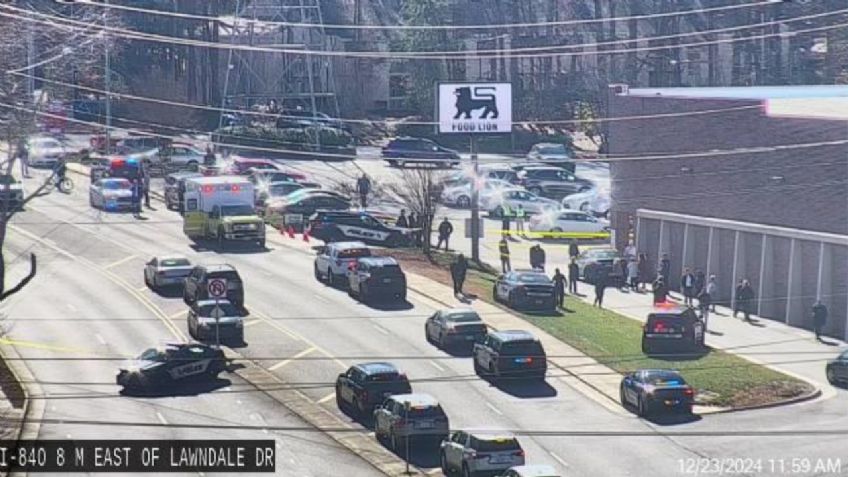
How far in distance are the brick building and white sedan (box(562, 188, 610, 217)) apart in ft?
29.1

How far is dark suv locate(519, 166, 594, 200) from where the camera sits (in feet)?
256

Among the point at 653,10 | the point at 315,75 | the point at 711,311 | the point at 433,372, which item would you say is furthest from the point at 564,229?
the point at 653,10

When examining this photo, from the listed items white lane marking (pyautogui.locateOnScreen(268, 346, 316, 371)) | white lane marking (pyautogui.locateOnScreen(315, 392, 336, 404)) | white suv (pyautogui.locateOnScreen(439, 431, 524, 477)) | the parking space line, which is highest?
white suv (pyautogui.locateOnScreen(439, 431, 524, 477))

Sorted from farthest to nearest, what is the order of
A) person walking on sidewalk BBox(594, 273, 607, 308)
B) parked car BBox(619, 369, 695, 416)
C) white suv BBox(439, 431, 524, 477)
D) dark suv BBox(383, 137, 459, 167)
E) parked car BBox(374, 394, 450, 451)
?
dark suv BBox(383, 137, 459, 167) < person walking on sidewalk BBox(594, 273, 607, 308) < parked car BBox(619, 369, 695, 416) < parked car BBox(374, 394, 450, 451) < white suv BBox(439, 431, 524, 477)

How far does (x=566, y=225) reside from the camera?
6631 cm

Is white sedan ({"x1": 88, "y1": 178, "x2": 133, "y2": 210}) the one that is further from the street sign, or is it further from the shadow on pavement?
the shadow on pavement

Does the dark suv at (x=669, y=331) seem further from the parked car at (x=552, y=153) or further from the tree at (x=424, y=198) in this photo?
the parked car at (x=552, y=153)

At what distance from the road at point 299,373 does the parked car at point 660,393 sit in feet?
1.71

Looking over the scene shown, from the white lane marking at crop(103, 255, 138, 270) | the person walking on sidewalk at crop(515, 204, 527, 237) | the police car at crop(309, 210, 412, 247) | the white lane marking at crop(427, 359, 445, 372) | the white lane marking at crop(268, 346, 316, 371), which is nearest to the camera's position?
the white lane marking at crop(268, 346, 316, 371)

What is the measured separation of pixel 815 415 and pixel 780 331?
1177 cm

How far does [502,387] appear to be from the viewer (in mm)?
40812

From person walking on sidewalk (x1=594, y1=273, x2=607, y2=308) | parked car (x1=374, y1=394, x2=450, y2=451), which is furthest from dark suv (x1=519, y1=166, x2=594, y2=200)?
parked car (x1=374, y1=394, x2=450, y2=451)

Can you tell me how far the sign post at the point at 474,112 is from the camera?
2272 inches

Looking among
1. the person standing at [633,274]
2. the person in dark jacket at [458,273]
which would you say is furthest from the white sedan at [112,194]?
the person standing at [633,274]
